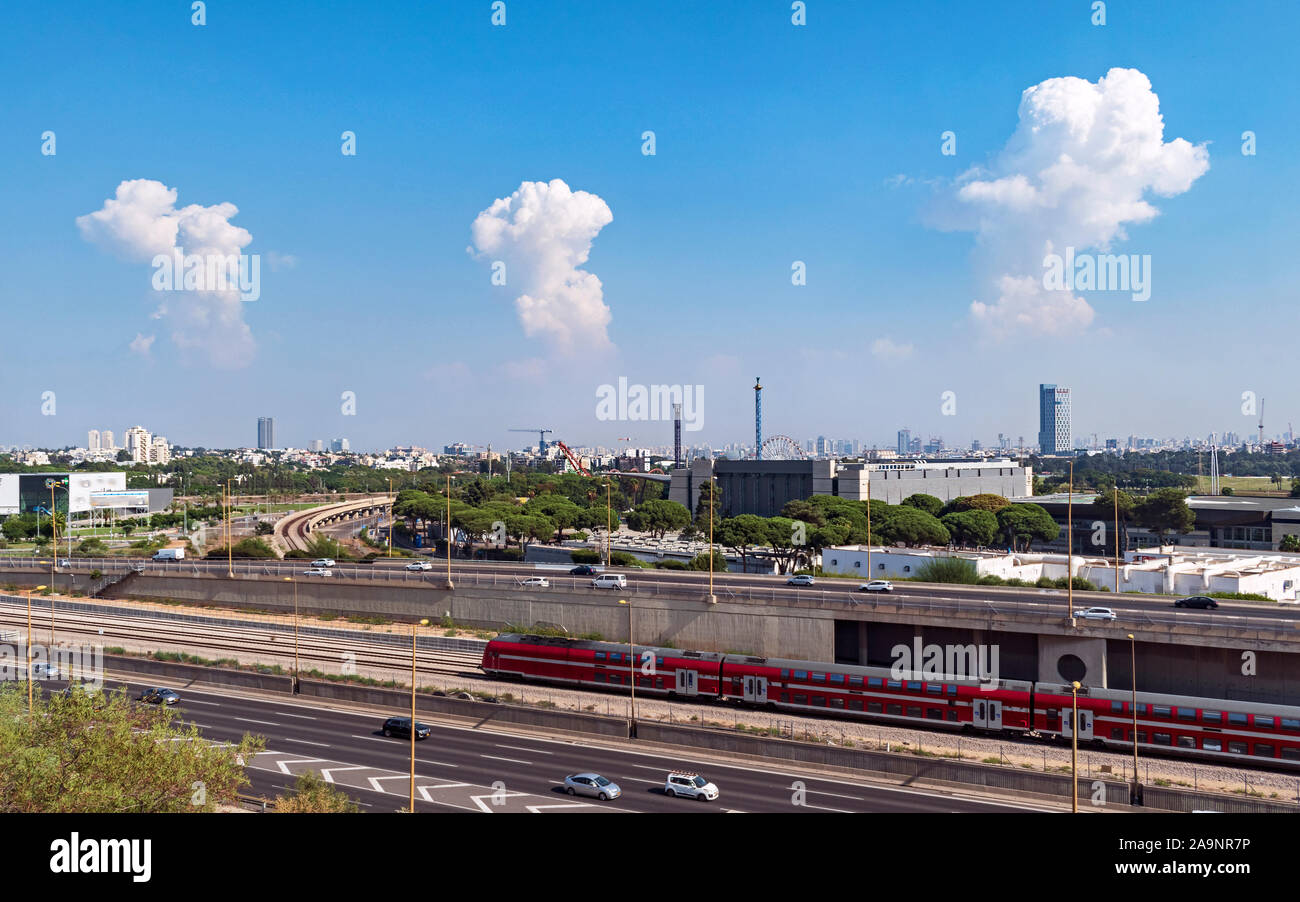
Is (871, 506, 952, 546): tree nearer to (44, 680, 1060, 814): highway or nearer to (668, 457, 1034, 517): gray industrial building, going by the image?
(668, 457, 1034, 517): gray industrial building

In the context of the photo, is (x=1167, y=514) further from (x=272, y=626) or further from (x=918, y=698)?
(x=272, y=626)

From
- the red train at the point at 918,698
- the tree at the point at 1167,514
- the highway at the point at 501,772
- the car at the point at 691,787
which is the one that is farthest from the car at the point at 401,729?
the tree at the point at 1167,514

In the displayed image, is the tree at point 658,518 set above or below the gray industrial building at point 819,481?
below

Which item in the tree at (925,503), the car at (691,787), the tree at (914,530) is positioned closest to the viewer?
the car at (691,787)

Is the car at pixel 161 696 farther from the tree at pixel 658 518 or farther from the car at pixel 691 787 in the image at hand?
the tree at pixel 658 518

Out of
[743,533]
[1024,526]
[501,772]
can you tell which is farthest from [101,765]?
[1024,526]

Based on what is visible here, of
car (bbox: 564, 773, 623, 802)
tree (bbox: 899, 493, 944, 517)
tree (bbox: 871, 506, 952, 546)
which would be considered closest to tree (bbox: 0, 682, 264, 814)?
car (bbox: 564, 773, 623, 802)
